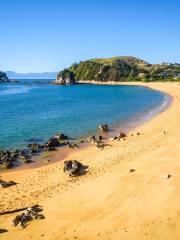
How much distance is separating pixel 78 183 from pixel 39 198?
363 cm

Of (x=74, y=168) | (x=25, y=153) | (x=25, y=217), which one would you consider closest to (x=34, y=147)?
(x=25, y=153)

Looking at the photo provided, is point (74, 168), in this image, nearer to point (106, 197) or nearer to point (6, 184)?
point (6, 184)

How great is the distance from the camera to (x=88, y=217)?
68.7 feet

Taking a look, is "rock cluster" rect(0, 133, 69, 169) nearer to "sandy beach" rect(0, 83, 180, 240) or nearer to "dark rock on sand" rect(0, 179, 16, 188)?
"sandy beach" rect(0, 83, 180, 240)

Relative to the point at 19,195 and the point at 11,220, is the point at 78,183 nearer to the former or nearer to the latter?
the point at 19,195

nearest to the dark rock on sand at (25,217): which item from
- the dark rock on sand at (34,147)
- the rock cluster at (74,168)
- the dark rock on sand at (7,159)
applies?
the rock cluster at (74,168)

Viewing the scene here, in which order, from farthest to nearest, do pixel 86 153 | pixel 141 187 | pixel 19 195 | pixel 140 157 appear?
pixel 86 153, pixel 140 157, pixel 19 195, pixel 141 187

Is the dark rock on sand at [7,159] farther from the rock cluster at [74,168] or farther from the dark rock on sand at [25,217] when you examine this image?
the dark rock on sand at [25,217]

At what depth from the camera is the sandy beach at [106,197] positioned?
19281 mm

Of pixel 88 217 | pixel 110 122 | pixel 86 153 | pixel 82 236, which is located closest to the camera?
pixel 82 236

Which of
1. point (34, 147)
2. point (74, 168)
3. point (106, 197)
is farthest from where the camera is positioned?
point (34, 147)

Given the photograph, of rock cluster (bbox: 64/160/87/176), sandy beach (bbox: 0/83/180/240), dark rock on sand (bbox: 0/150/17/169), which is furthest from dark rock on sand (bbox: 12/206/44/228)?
dark rock on sand (bbox: 0/150/17/169)

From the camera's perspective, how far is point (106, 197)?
23.5 m

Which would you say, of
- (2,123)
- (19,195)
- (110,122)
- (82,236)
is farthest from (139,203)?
(2,123)
